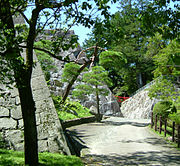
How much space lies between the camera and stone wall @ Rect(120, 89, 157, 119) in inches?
1061

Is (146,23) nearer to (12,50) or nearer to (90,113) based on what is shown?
(12,50)

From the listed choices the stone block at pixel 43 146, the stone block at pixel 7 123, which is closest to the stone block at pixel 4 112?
the stone block at pixel 7 123

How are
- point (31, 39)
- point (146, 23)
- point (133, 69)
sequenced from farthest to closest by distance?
1. point (133, 69)
2. point (146, 23)
3. point (31, 39)

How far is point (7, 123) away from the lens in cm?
675

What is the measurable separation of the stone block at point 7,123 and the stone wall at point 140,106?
22.0 meters

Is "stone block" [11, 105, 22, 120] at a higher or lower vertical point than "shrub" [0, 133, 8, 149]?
higher

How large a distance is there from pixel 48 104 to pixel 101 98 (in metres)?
18.9

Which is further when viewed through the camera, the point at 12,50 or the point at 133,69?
the point at 133,69

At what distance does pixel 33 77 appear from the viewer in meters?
7.74

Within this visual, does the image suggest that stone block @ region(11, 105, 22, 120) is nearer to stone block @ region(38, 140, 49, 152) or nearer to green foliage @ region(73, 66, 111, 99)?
stone block @ region(38, 140, 49, 152)

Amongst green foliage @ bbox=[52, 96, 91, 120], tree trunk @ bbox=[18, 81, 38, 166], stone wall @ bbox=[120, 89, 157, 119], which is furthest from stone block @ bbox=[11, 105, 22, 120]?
stone wall @ bbox=[120, 89, 157, 119]

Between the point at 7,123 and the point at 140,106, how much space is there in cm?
2360

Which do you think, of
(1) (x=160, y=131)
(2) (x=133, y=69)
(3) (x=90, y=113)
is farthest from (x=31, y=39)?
(2) (x=133, y=69)

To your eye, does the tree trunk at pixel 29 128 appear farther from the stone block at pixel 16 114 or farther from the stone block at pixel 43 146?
the stone block at pixel 16 114
